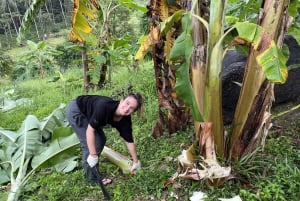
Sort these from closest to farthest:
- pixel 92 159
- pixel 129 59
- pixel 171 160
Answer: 1. pixel 92 159
2. pixel 171 160
3. pixel 129 59

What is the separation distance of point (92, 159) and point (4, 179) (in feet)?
4.71

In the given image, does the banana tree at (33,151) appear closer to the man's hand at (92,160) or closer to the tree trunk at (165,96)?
the man's hand at (92,160)

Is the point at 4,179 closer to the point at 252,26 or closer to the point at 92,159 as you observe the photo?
the point at 92,159

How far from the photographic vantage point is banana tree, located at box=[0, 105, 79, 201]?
4154 millimetres

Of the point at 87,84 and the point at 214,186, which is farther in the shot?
the point at 87,84

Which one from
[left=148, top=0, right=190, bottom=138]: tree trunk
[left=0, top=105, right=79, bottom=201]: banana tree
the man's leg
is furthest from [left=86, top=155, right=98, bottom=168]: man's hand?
[left=148, top=0, right=190, bottom=138]: tree trunk

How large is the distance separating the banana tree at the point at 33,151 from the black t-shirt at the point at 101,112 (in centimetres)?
76

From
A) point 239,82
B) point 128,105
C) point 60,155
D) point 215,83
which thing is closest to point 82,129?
point 60,155

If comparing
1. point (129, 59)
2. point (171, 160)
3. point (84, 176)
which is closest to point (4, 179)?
point (84, 176)

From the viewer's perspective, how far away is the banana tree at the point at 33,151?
13.6 ft

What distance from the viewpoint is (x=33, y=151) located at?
4387 mm

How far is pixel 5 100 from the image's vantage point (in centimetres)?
753

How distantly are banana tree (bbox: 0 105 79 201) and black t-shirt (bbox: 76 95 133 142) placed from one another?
Answer: 2.49 ft

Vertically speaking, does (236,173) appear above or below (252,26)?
below
